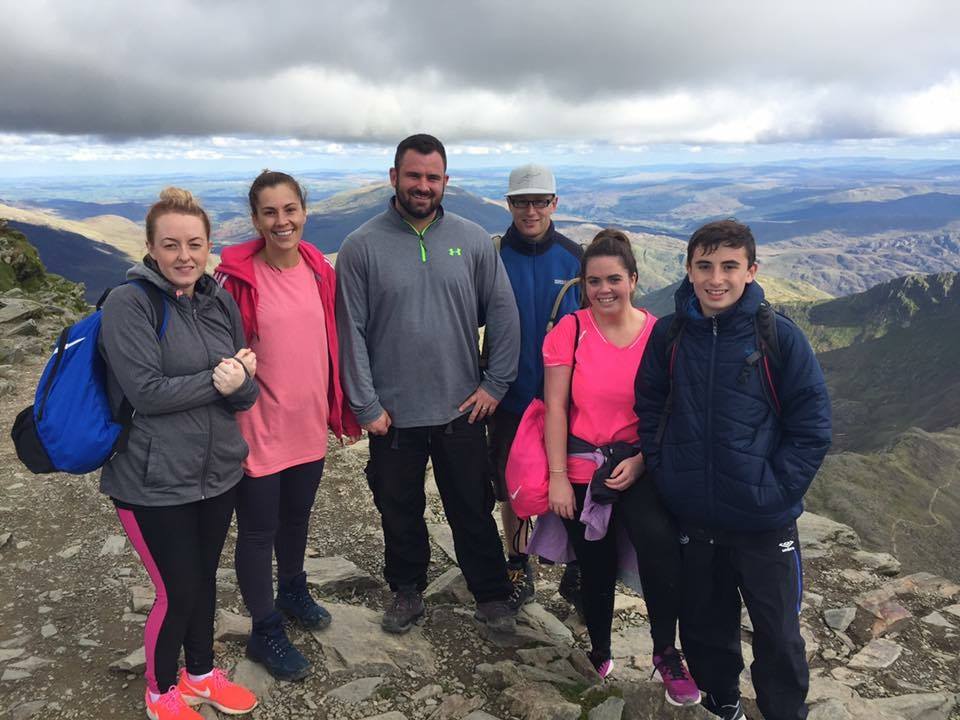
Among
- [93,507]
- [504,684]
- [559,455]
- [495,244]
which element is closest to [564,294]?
[495,244]

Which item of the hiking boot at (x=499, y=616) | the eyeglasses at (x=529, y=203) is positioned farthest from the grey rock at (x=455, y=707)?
the eyeglasses at (x=529, y=203)

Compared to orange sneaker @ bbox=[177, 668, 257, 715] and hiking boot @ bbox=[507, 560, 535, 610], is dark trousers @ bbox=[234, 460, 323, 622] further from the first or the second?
hiking boot @ bbox=[507, 560, 535, 610]

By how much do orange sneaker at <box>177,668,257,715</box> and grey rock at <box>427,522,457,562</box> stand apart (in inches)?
169

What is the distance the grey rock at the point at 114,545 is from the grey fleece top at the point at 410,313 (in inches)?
232

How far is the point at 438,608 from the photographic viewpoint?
7.89m

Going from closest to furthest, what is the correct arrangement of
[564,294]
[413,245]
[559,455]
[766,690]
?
1. [766,690]
2. [559,455]
3. [413,245]
4. [564,294]

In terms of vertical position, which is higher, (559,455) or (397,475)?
(559,455)

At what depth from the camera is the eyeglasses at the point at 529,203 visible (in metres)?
6.88

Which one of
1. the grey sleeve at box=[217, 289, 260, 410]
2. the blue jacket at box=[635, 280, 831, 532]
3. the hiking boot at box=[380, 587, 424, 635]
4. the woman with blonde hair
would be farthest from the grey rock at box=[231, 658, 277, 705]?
the blue jacket at box=[635, 280, 831, 532]

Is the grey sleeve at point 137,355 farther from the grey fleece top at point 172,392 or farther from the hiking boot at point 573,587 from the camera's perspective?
the hiking boot at point 573,587

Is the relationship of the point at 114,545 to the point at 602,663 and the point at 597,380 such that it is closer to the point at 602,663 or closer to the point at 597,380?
the point at 602,663

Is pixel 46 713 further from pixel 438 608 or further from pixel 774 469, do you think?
pixel 774 469

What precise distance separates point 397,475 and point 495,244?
287 cm

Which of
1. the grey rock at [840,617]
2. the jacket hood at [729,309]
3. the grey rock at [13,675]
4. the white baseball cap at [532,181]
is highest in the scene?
the white baseball cap at [532,181]
